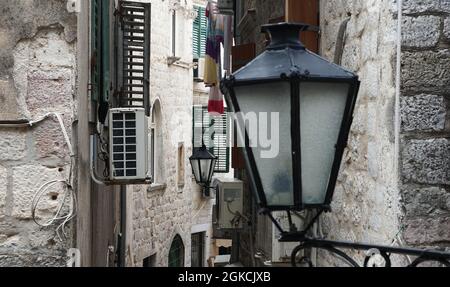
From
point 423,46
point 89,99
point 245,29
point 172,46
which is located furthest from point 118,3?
point 172,46

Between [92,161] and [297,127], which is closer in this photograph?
[297,127]

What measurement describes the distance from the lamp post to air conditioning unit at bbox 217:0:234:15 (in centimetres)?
860

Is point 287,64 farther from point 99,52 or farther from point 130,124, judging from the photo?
point 99,52

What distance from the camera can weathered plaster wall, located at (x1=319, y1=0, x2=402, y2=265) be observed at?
4.07 metres

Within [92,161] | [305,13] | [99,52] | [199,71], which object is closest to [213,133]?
[199,71]

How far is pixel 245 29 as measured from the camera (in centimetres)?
1084

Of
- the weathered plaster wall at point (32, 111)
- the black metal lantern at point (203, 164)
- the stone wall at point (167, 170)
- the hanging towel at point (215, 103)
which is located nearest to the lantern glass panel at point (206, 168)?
the black metal lantern at point (203, 164)

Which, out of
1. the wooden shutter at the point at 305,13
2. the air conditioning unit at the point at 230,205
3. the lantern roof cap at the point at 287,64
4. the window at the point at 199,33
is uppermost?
the window at the point at 199,33

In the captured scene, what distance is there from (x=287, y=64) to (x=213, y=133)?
17.6 m

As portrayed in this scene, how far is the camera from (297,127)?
279cm

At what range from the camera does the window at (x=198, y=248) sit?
2195 cm

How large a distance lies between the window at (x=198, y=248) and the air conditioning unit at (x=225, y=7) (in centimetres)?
1127

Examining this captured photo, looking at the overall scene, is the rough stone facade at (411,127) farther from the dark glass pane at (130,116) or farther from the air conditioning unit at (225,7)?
the air conditioning unit at (225,7)

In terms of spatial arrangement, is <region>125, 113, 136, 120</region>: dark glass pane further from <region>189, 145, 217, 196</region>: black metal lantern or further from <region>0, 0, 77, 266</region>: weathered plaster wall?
<region>189, 145, 217, 196</region>: black metal lantern
